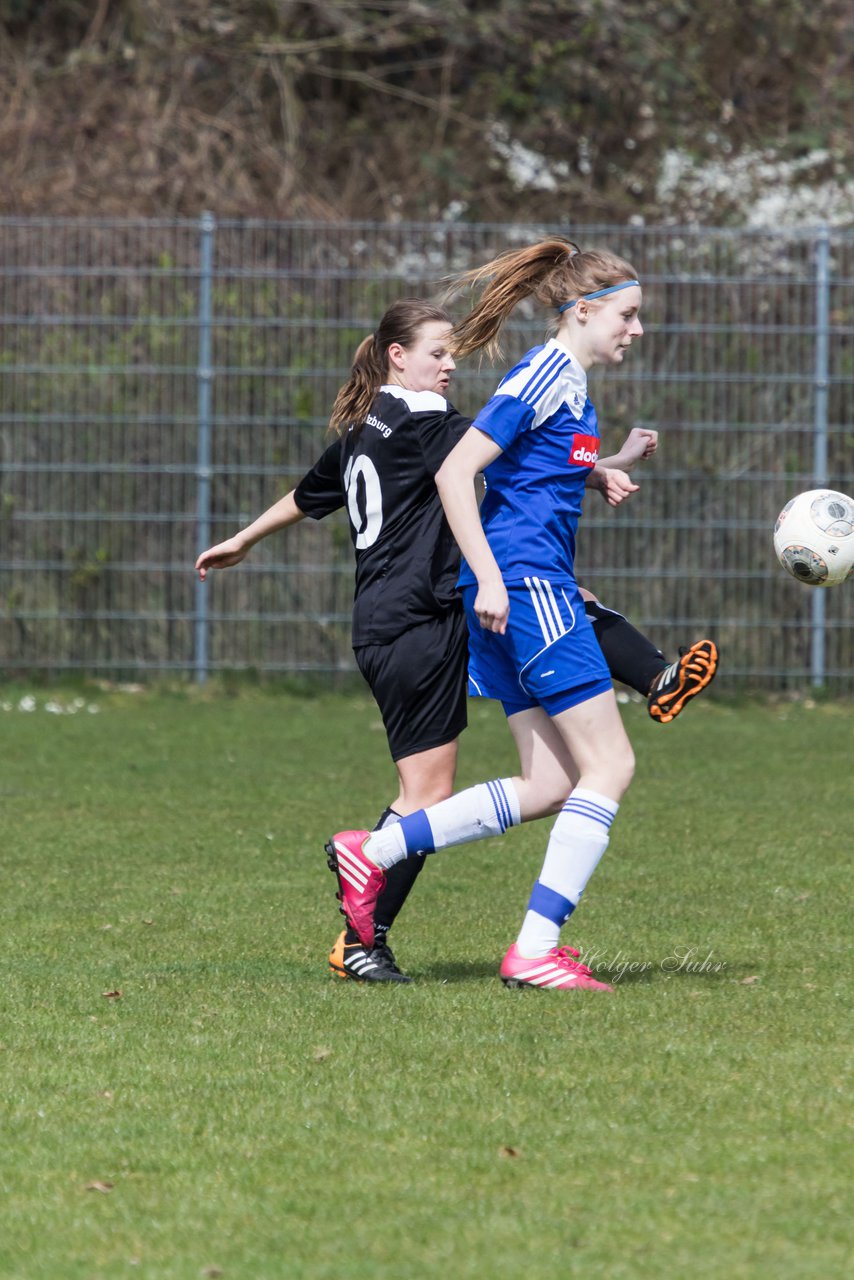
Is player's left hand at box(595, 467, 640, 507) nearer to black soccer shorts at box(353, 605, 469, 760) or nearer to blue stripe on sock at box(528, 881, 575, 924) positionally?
black soccer shorts at box(353, 605, 469, 760)

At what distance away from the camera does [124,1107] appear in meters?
3.86

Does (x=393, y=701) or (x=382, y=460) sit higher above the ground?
(x=382, y=460)

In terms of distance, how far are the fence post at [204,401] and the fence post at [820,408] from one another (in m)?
4.05

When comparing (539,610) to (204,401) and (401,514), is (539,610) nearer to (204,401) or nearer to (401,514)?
(401,514)

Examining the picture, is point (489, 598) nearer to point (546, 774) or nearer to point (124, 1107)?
point (546, 774)

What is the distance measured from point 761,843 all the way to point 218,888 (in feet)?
7.39

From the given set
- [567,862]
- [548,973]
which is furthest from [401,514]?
[548,973]

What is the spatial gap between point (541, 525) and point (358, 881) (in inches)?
42.4

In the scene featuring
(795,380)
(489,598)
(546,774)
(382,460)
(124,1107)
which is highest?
(795,380)

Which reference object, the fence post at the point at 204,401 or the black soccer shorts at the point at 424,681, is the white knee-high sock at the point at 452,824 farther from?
the fence post at the point at 204,401

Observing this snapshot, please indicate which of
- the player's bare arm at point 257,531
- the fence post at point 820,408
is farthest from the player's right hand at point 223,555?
the fence post at point 820,408

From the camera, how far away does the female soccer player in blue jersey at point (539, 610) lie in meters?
4.74

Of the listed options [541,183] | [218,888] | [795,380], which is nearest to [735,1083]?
[218,888]

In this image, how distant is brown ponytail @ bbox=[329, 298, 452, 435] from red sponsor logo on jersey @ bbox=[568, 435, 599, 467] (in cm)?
67
